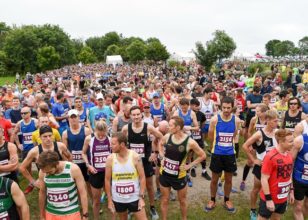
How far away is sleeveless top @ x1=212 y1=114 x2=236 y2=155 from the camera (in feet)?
18.4

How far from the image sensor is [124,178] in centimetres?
418

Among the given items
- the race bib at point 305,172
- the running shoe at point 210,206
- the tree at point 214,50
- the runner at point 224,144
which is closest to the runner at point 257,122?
the runner at point 224,144

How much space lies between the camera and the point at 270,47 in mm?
133875

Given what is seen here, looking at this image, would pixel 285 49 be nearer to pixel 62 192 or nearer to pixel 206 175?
pixel 206 175

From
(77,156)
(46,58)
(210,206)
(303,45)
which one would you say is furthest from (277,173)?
(303,45)

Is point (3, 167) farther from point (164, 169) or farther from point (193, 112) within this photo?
point (193, 112)

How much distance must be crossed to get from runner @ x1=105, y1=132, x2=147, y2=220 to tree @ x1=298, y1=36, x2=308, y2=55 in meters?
115

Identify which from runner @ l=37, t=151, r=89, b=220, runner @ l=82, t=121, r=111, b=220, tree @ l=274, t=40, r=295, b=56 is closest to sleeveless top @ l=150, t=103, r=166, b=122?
runner @ l=82, t=121, r=111, b=220

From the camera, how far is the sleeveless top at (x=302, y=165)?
4613 mm

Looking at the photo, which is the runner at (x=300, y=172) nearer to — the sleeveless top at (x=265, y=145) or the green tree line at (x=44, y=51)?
the sleeveless top at (x=265, y=145)

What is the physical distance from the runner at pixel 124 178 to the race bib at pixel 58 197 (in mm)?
698

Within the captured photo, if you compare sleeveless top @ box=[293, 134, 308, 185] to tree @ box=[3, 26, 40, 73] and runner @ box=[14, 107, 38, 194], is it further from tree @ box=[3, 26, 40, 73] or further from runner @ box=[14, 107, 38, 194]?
tree @ box=[3, 26, 40, 73]

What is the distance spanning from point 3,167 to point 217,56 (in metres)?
25.3

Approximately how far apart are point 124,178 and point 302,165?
Answer: 110 inches
